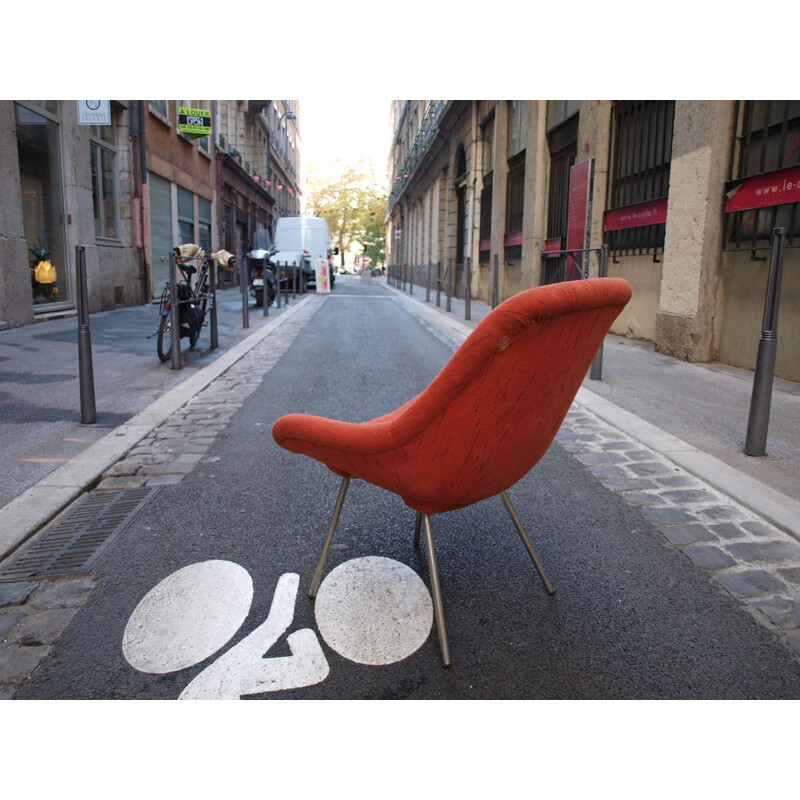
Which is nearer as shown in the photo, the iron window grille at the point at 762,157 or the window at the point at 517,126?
the iron window grille at the point at 762,157

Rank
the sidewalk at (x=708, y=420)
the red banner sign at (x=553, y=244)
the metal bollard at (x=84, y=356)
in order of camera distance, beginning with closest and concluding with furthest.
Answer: the sidewalk at (x=708, y=420) < the metal bollard at (x=84, y=356) < the red banner sign at (x=553, y=244)

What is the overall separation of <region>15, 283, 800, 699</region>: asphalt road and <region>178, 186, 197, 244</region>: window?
65.0ft

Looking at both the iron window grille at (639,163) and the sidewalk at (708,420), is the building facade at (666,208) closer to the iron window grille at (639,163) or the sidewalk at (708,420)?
the iron window grille at (639,163)

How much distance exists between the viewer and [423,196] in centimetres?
3794

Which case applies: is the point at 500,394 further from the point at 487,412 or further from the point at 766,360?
the point at 766,360

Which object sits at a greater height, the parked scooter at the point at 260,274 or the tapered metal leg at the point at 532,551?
the parked scooter at the point at 260,274

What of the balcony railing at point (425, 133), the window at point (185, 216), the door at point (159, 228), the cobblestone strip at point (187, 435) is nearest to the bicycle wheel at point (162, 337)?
the cobblestone strip at point (187, 435)

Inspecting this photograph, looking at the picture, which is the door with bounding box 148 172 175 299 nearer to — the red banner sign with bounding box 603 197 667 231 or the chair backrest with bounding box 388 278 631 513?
the red banner sign with bounding box 603 197 667 231

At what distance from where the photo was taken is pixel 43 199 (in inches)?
505

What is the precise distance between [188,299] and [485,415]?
6.93 metres

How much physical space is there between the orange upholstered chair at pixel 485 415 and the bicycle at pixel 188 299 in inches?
234

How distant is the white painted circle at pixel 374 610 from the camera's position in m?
2.30

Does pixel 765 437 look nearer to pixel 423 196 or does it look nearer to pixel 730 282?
pixel 730 282

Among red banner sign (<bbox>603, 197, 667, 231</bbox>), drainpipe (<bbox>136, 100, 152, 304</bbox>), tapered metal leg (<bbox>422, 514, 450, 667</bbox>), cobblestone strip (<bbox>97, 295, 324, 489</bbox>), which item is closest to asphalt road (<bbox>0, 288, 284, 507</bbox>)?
cobblestone strip (<bbox>97, 295, 324, 489</bbox>)
